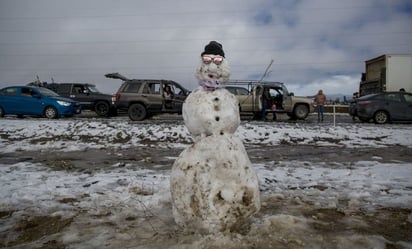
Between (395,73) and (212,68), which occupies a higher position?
(395,73)

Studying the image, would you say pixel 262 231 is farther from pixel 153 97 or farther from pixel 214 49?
pixel 153 97

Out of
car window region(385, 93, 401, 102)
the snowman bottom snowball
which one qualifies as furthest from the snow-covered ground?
car window region(385, 93, 401, 102)

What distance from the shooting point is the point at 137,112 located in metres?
13.6

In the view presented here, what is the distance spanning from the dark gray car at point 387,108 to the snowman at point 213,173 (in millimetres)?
13047

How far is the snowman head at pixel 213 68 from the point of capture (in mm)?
2686

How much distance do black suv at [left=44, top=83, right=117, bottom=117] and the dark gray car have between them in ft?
37.5

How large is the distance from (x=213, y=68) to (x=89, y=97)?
49.2ft

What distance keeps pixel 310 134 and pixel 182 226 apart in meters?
7.71

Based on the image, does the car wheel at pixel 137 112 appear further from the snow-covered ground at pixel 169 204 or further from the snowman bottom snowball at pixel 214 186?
the snowman bottom snowball at pixel 214 186

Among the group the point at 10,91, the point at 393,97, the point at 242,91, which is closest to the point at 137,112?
the point at 242,91

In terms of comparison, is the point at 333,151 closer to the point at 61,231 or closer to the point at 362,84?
the point at 61,231

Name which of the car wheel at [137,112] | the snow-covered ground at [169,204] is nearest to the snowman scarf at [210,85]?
the snow-covered ground at [169,204]

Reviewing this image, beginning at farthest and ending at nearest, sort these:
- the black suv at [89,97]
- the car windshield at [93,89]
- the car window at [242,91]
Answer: the car windshield at [93,89] < the black suv at [89,97] < the car window at [242,91]

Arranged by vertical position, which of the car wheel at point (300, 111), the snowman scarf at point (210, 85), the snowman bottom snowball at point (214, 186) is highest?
the snowman scarf at point (210, 85)
